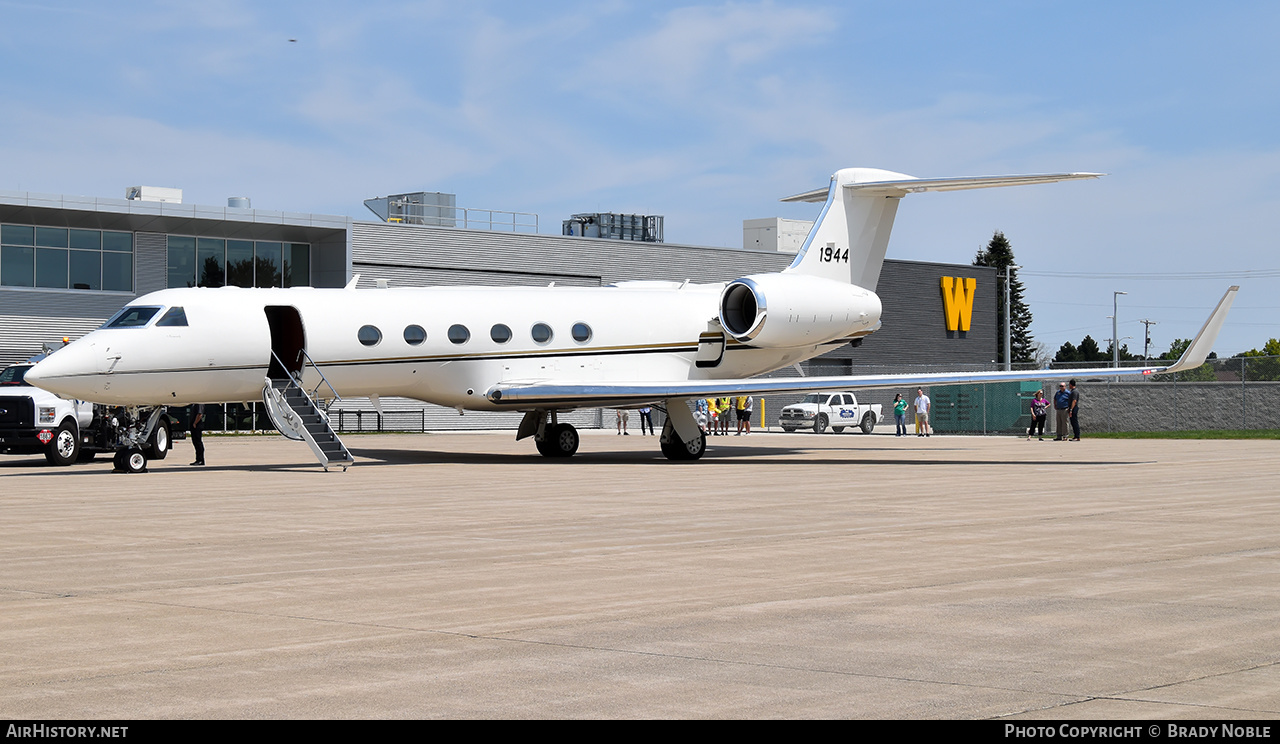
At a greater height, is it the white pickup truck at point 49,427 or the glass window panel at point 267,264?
the glass window panel at point 267,264

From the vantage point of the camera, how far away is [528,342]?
2519 cm

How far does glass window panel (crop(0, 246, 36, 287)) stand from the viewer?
139 ft

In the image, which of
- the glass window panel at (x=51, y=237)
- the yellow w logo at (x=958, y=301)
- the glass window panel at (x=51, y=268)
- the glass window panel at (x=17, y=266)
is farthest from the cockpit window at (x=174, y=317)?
the yellow w logo at (x=958, y=301)

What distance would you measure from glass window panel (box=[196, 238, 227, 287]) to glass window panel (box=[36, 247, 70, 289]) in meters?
4.57

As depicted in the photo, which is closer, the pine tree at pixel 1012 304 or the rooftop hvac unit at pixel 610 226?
the rooftop hvac unit at pixel 610 226

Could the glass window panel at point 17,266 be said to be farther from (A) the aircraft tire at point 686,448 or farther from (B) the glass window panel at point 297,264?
(A) the aircraft tire at point 686,448

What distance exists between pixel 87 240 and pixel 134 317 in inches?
995

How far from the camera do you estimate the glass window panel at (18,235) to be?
42656 millimetres

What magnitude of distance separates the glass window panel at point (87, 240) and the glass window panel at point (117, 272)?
17.1 inches

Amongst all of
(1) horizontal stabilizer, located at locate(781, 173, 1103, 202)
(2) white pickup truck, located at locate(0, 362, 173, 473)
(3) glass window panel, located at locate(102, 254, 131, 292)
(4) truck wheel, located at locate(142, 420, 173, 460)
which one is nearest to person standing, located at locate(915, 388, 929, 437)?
(1) horizontal stabilizer, located at locate(781, 173, 1103, 202)

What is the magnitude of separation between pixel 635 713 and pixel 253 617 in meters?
3.44

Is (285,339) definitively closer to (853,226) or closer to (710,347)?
(710,347)

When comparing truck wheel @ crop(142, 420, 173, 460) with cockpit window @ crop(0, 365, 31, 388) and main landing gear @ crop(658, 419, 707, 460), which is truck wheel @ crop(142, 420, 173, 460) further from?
main landing gear @ crop(658, 419, 707, 460)

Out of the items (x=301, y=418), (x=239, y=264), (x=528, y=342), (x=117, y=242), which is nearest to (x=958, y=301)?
(x=239, y=264)
